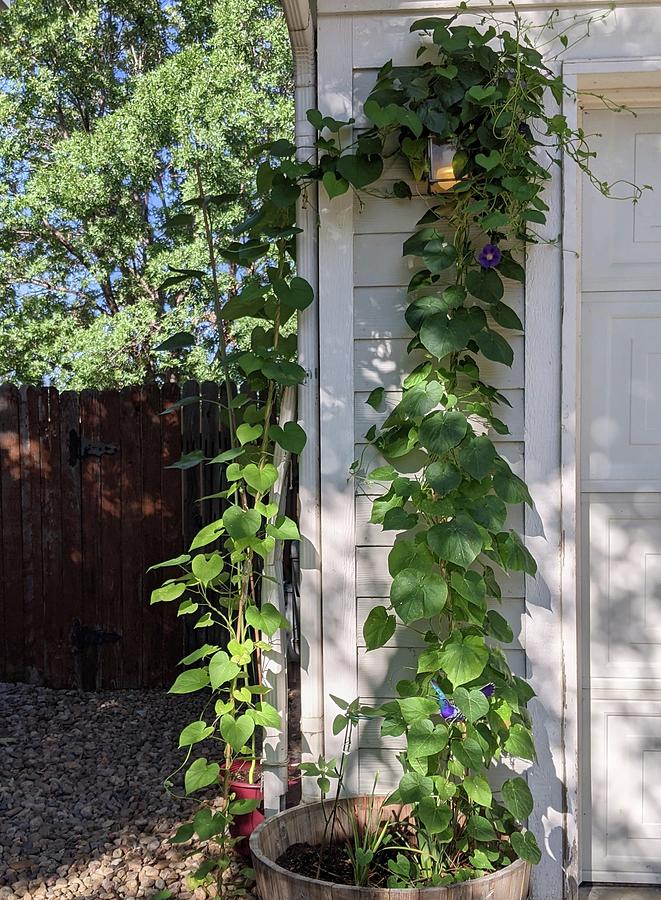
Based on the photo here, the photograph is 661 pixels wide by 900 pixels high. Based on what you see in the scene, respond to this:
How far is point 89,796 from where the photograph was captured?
2922 mm

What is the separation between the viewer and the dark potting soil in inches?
71.4

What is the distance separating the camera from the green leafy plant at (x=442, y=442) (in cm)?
177

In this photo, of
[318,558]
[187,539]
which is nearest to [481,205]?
[318,558]

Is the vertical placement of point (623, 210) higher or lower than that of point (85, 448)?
higher

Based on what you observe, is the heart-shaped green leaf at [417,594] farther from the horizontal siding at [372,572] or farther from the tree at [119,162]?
the tree at [119,162]

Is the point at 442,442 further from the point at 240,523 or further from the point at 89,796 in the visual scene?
the point at 89,796

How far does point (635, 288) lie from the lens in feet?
7.02

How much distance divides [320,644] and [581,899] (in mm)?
938

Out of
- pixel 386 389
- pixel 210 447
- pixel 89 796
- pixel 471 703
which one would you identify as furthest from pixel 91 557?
pixel 471 703

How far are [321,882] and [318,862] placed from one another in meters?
0.21

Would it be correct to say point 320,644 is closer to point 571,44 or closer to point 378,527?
point 378,527

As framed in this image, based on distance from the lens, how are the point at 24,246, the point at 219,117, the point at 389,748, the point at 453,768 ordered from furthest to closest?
the point at 24,246 → the point at 219,117 → the point at 389,748 → the point at 453,768

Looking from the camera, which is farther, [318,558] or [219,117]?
[219,117]

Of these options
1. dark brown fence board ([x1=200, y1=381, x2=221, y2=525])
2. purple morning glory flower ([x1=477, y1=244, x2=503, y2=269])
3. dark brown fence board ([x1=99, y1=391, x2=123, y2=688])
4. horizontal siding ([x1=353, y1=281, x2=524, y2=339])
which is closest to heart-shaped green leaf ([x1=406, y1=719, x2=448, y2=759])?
horizontal siding ([x1=353, y1=281, x2=524, y2=339])
